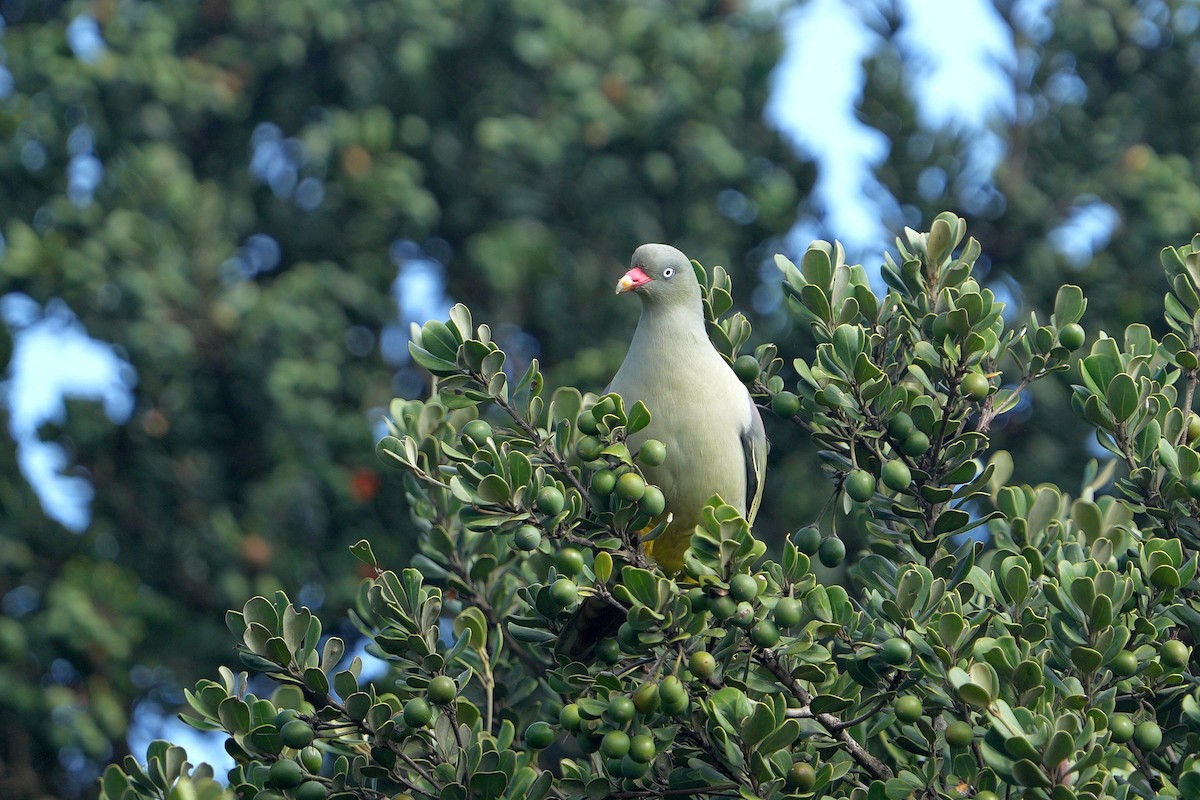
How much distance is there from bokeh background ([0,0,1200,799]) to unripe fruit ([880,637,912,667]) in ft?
12.0

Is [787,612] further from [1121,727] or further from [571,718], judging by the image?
[1121,727]

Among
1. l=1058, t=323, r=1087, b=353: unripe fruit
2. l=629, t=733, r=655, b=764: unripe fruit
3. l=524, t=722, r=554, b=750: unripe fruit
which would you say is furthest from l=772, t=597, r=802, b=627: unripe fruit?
l=1058, t=323, r=1087, b=353: unripe fruit

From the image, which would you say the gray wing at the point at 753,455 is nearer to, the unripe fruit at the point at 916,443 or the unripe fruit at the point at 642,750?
the unripe fruit at the point at 916,443

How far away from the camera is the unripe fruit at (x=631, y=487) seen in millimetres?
3070

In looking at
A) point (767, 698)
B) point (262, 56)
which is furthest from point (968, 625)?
point (262, 56)

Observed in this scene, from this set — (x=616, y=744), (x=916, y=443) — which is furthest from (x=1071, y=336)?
(x=616, y=744)

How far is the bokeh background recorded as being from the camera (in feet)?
22.4

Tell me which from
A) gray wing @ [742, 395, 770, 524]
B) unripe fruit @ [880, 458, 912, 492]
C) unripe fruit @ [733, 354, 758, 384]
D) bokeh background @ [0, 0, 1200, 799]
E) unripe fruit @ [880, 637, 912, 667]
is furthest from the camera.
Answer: bokeh background @ [0, 0, 1200, 799]

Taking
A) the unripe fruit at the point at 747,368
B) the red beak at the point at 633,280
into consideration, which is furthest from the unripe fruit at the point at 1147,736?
the red beak at the point at 633,280

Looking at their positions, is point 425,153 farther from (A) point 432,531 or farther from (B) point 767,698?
(B) point 767,698

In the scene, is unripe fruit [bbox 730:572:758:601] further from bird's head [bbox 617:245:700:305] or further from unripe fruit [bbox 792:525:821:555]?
bird's head [bbox 617:245:700:305]

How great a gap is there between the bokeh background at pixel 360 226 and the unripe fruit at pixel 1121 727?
12.2 feet

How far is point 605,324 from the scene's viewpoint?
286 inches

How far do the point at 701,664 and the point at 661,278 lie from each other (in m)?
1.58
